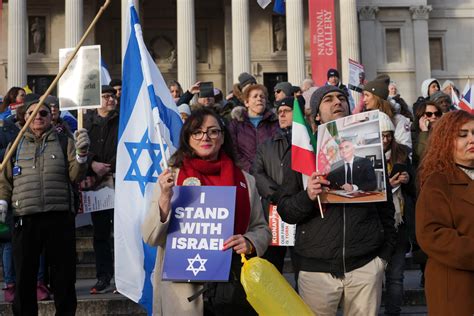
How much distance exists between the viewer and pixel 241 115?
27.8 ft

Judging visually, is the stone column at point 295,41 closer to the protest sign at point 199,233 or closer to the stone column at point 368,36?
the stone column at point 368,36

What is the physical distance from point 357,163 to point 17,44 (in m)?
31.4

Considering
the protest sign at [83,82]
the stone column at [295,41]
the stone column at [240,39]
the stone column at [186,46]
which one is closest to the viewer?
the protest sign at [83,82]

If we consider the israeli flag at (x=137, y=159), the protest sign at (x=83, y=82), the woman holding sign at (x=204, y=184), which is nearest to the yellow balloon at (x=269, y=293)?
the woman holding sign at (x=204, y=184)

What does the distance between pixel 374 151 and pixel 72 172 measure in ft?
11.2

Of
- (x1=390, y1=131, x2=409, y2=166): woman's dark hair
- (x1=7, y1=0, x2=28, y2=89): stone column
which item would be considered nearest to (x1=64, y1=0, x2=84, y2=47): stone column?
(x1=7, y1=0, x2=28, y2=89): stone column

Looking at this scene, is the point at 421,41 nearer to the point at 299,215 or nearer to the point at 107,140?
the point at 107,140

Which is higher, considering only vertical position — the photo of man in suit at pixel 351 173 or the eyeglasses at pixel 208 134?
the eyeglasses at pixel 208 134

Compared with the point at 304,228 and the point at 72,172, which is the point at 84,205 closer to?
the point at 72,172

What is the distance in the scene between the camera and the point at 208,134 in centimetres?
450

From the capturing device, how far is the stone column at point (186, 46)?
1300 inches

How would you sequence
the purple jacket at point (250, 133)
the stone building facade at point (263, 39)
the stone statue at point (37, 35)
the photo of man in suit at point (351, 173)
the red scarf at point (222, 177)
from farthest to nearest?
the stone building facade at point (263, 39), the stone statue at point (37, 35), the purple jacket at point (250, 133), the photo of man in suit at point (351, 173), the red scarf at point (222, 177)

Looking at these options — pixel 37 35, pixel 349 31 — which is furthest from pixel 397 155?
pixel 37 35

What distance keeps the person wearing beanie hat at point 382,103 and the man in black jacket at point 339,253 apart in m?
3.07
